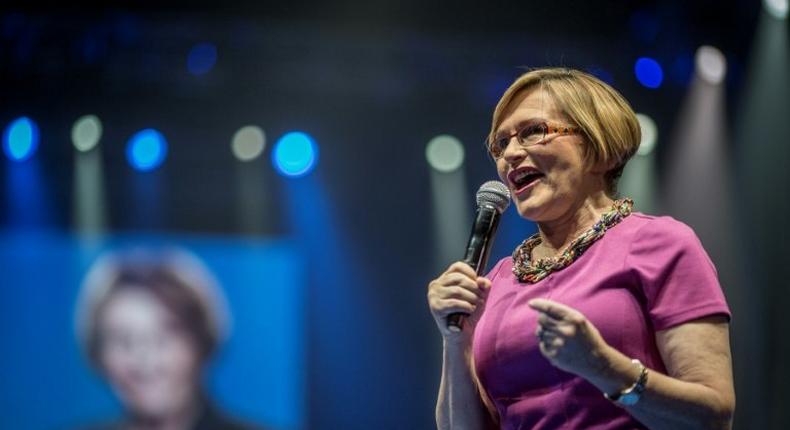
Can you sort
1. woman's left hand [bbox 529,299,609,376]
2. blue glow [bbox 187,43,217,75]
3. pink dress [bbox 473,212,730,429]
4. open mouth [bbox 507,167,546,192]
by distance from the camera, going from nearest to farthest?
woman's left hand [bbox 529,299,609,376] < pink dress [bbox 473,212,730,429] < open mouth [bbox 507,167,546,192] < blue glow [bbox 187,43,217,75]

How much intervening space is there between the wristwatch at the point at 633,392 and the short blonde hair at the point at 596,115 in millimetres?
421

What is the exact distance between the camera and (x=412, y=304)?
6133 millimetres

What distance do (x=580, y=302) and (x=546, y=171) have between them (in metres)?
0.26

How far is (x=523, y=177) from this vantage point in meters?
1.56

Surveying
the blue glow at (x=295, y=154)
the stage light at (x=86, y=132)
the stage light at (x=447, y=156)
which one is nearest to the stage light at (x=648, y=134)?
the stage light at (x=447, y=156)

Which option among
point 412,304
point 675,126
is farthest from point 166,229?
point 675,126

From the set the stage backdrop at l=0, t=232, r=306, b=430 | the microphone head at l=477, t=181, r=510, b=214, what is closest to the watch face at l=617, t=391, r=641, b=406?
the microphone head at l=477, t=181, r=510, b=214

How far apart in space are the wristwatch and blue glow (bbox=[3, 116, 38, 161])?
5.52 metres

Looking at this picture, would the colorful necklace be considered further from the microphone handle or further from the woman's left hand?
the woman's left hand

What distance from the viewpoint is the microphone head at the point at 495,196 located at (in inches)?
65.3

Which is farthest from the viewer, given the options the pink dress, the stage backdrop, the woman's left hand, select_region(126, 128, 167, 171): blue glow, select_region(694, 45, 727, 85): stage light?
select_region(126, 128, 167, 171): blue glow

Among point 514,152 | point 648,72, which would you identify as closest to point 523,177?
point 514,152

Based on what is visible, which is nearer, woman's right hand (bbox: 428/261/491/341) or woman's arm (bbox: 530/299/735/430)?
woman's arm (bbox: 530/299/735/430)

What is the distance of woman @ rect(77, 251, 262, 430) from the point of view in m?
5.51
